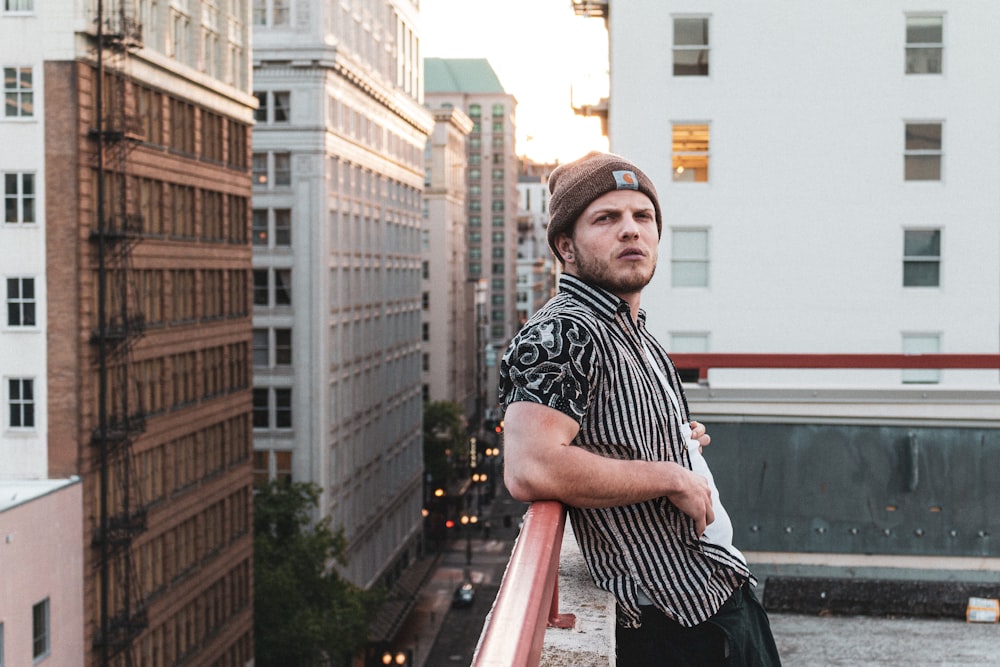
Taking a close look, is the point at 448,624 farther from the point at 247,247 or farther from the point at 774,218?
the point at 774,218

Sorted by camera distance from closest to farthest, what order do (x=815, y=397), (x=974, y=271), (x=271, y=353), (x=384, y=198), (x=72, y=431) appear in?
→ (x=815, y=397), (x=974, y=271), (x=72, y=431), (x=271, y=353), (x=384, y=198)

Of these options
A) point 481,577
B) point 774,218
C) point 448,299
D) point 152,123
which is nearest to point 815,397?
point 774,218

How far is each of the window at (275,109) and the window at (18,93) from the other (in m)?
30.6

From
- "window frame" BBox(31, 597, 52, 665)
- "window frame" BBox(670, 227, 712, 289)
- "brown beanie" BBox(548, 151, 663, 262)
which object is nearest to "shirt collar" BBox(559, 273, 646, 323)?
"brown beanie" BBox(548, 151, 663, 262)

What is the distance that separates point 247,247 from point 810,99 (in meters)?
31.3

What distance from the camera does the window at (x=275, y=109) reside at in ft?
232

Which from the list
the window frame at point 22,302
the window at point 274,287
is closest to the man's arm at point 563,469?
the window frame at point 22,302

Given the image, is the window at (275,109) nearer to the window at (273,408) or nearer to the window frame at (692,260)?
the window at (273,408)

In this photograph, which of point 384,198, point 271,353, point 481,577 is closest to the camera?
point 271,353

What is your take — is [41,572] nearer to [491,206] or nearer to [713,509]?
[713,509]

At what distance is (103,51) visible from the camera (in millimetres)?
41562

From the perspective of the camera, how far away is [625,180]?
4551 mm

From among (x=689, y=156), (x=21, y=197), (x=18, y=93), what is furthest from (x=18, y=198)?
(x=689, y=156)

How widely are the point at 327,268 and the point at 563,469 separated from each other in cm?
6905
